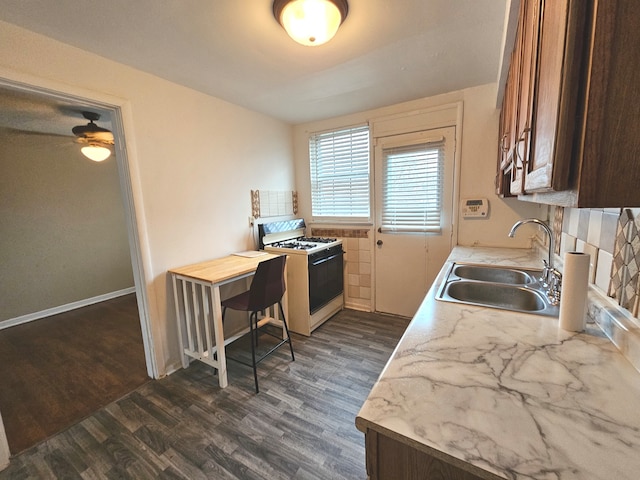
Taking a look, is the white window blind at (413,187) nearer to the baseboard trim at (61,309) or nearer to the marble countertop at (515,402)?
the marble countertop at (515,402)

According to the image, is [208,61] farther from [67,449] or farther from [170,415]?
[67,449]

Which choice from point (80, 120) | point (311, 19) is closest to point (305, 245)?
point (311, 19)

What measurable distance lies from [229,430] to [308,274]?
1.39 metres

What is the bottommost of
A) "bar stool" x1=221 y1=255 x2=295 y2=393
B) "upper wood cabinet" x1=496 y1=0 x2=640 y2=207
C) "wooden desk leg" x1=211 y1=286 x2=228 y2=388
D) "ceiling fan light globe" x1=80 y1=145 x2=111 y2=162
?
"wooden desk leg" x1=211 y1=286 x2=228 y2=388

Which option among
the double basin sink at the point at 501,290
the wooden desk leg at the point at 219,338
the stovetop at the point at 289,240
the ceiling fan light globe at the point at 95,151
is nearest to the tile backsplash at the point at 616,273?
the double basin sink at the point at 501,290

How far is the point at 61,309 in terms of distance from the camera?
3596mm

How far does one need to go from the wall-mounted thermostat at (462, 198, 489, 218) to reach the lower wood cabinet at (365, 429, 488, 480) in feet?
8.00

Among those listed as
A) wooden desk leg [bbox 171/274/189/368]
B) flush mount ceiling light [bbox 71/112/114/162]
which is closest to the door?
wooden desk leg [bbox 171/274/189/368]

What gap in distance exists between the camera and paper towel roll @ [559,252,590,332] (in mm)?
953

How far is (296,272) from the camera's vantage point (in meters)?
2.70

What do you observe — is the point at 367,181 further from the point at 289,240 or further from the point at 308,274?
the point at 308,274

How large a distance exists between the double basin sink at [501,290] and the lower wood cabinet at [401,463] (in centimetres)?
85

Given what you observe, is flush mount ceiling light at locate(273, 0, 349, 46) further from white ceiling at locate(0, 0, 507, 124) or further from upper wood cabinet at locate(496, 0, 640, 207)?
upper wood cabinet at locate(496, 0, 640, 207)

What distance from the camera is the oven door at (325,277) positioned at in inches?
107
